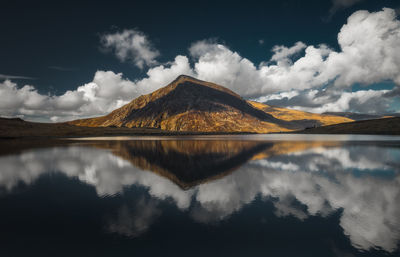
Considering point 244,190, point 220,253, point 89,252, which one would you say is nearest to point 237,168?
point 244,190

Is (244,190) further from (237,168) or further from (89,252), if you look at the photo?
(89,252)

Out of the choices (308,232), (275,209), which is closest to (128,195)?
(275,209)

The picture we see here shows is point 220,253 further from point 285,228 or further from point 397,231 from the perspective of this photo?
point 397,231

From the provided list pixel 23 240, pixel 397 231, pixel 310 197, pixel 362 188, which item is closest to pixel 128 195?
pixel 23 240

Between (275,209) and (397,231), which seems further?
(275,209)

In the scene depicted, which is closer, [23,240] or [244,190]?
[23,240]

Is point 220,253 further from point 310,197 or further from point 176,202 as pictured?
point 310,197

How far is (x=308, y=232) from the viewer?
14453 millimetres

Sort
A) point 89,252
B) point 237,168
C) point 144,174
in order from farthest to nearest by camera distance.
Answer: point 237,168 → point 144,174 → point 89,252

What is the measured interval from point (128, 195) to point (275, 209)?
48.9 feet

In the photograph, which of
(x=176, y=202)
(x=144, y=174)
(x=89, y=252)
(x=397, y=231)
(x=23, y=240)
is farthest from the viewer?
(x=144, y=174)

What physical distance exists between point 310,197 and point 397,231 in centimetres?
773

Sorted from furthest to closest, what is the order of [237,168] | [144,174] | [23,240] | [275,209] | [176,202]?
[237,168] → [144,174] → [176,202] → [275,209] → [23,240]

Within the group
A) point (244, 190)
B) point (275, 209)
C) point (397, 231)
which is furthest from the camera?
point (244, 190)
